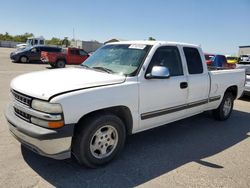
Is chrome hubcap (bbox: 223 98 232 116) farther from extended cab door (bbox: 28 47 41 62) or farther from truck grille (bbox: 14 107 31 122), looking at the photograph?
extended cab door (bbox: 28 47 41 62)

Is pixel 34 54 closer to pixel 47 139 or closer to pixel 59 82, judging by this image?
pixel 59 82

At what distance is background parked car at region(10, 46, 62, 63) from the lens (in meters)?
22.4

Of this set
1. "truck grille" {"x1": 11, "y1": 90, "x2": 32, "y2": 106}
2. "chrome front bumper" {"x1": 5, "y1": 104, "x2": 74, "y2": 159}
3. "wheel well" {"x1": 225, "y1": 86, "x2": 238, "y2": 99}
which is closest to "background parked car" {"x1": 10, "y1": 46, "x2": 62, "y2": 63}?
"wheel well" {"x1": 225, "y1": 86, "x2": 238, "y2": 99}

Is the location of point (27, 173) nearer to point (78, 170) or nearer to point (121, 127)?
point (78, 170)

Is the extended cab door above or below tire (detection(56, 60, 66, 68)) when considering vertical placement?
above

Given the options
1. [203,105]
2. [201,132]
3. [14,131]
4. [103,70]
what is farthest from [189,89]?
[14,131]

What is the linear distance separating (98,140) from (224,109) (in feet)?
13.7

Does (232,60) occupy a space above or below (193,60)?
below

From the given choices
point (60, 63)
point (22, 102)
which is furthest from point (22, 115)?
point (60, 63)

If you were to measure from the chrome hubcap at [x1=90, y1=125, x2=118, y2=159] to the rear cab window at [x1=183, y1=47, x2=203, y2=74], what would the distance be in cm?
214

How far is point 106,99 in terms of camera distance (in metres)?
3.55

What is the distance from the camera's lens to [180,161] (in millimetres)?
4180

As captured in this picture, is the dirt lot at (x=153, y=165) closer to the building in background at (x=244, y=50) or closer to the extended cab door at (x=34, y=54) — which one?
the extended cab door at (x=34, y=54)

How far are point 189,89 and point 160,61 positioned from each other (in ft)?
3.04
